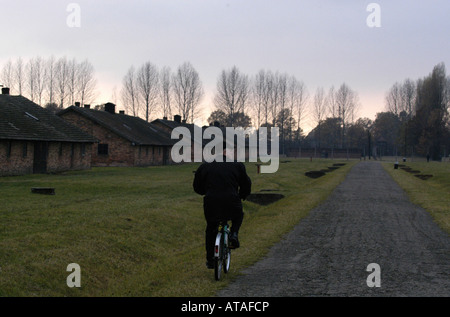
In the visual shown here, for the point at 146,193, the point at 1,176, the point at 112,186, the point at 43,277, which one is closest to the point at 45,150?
the point at 1,176

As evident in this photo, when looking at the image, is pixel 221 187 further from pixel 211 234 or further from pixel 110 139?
pixel 110 139

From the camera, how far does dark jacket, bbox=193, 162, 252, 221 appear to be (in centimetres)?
817

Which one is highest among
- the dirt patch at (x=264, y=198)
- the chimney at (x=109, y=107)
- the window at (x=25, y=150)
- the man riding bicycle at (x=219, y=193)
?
the chimney at (x=109, y=107)

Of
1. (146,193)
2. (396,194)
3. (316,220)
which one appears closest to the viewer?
(316,220)

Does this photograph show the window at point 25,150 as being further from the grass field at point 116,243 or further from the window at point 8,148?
the grass field at point 116,243

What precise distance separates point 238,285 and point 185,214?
8.92 metres

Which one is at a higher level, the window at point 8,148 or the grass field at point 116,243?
the window at point 8,148

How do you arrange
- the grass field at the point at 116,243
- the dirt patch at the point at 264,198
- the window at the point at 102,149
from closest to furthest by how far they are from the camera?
the grass field at the point at 116,243
the dirt patch at the point at 264,198
the window at the point at 102,149

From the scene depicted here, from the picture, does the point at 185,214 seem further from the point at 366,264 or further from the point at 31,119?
the point at 31,119

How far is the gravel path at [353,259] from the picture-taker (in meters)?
7.41

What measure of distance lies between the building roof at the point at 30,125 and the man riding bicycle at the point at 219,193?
92.0 feet

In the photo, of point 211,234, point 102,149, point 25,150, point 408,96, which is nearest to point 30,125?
point 25,150

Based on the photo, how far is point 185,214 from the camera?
650 inches

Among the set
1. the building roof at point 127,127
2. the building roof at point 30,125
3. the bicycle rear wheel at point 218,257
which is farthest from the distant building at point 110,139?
the bicycle rear wheel at point 218,257
